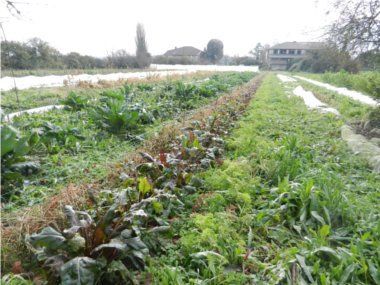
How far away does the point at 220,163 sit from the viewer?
4.14 meters

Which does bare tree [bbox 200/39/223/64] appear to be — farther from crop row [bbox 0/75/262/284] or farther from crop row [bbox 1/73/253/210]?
crop row [bbox 0/75/262/284]

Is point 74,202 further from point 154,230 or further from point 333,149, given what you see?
point 333,149

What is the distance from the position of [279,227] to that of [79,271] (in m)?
1.86

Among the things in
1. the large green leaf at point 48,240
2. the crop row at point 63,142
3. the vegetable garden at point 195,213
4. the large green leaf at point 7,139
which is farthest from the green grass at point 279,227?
the large green leaf at point 7,139

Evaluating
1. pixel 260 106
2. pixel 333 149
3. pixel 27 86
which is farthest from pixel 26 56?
pixel 333 149

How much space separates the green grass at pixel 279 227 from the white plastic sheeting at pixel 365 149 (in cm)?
14

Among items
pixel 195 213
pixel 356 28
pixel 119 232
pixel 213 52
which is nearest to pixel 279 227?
pixel 195 213

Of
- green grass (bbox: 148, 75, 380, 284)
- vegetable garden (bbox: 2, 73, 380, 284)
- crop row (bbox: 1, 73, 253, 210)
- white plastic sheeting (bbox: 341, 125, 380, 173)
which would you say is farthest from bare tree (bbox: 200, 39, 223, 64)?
green grass (bbox: 148, 75, 380, 284)

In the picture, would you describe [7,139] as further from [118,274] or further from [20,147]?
[118,274]

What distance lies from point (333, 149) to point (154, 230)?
4058 mm

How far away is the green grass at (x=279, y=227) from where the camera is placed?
2016mm

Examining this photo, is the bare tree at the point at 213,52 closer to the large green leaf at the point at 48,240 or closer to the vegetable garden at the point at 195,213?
the vegetable garden at the point at 195,213

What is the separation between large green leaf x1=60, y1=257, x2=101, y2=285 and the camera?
5.15 feet

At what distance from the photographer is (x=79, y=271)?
5.26 ft
